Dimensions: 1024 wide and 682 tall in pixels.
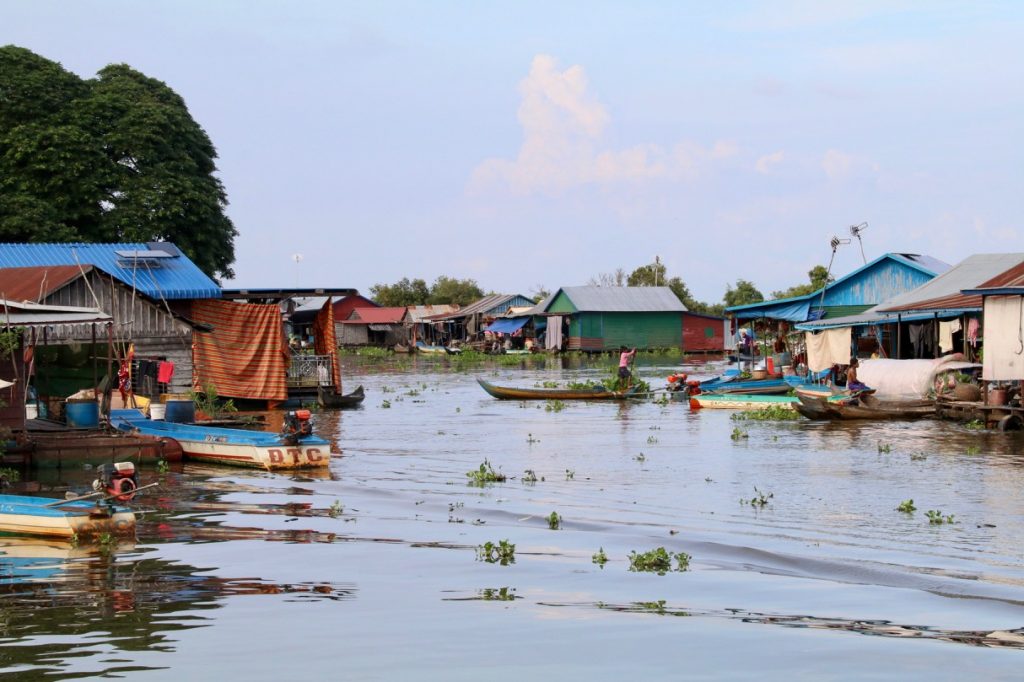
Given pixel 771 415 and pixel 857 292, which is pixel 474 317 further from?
pixel 771 415

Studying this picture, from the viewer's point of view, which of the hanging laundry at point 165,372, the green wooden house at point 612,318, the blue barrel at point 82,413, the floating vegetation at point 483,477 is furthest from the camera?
the green wooden house at point 612,318

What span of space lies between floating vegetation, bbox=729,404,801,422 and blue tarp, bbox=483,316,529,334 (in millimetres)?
44457

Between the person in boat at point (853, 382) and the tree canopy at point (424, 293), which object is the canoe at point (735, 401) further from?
the tree canopy at point (424, 293)

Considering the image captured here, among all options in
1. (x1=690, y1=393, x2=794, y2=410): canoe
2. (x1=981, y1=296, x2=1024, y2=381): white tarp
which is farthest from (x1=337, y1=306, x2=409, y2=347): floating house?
(x1=981, y1=296, x2=1024, y2=381): white tarp

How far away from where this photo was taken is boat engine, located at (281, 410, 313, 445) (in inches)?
733

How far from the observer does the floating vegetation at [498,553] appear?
1134 cm

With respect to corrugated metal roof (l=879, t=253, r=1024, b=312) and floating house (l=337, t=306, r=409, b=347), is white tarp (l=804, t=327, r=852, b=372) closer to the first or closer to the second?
corrugated metal roof (l=879, t=253, r=1024, b=312)

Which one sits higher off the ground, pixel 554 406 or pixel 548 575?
pixel 554 406

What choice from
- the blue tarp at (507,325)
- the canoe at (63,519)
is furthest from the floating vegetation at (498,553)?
the blue tarp at (507,325)

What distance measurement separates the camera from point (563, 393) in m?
33.5

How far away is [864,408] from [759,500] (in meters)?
11.9

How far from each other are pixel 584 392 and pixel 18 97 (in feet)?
72.1

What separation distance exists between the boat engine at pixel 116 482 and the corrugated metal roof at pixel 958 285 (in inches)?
763

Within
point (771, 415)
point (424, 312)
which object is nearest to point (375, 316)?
point (424, 312)
